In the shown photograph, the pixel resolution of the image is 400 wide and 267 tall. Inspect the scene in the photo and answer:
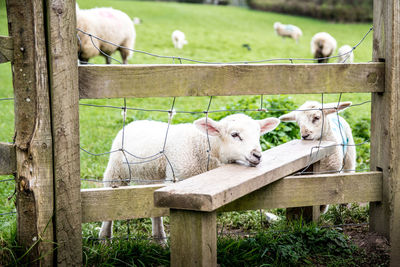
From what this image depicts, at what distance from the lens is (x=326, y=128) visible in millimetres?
4820

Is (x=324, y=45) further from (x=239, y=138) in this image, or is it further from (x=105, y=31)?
(x=239, y=138)

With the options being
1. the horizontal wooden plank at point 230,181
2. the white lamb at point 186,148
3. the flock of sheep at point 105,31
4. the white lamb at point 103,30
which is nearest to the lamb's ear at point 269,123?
the white lamb at point 186,148

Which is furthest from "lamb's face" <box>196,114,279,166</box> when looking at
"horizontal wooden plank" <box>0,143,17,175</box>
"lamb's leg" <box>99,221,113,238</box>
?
"horizontal wooden plank" <box>0,143,17,175</box>

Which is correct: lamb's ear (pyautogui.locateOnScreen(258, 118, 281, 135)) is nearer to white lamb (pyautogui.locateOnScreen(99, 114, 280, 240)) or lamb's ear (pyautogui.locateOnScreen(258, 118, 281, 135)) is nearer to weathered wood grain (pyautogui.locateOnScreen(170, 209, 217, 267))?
white lamb (pyautogui.locateOnScreen(99, 114, 280, 240))

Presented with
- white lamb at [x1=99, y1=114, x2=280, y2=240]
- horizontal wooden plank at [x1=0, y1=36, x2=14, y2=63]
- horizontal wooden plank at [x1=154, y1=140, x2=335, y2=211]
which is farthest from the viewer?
white lamb at [x1=99, y1=114, x2=280, y2=240]

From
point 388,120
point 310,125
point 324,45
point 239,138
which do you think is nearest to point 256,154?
point 239,138

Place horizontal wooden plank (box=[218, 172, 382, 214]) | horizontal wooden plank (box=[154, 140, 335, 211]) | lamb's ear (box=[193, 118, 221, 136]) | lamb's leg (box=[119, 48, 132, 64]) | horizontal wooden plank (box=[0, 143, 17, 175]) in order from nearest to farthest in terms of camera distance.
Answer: horizontal wooden plank (box=[154, 140, 335, 211])
horizontal wooden plank (box=[0, 143, 17, 175])
horizontal wooden plank (box=[218, 172, 382, 214])
lamb's ear (box=[193, 118, 221, 136])
lamb's leg (box=[119, 48, 132, 64])

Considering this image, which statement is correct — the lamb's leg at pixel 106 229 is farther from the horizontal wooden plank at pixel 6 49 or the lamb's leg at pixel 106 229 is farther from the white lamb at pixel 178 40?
the white lamb at pixel 178 40

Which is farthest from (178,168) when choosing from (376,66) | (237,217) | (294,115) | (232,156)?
(376,66)

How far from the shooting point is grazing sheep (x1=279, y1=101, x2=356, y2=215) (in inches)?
182

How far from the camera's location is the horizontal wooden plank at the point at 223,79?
2.99 metres

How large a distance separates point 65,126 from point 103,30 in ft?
34.6

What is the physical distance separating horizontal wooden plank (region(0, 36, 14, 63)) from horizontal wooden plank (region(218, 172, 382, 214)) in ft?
5.22

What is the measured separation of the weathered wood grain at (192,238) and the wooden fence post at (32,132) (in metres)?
0.80
